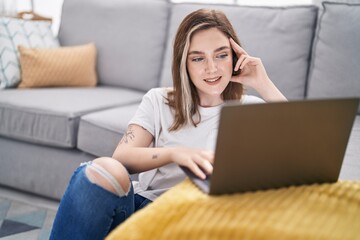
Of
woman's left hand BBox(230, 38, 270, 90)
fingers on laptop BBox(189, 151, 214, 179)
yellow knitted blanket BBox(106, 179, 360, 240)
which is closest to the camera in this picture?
yellow knitted blanket BBox(106, 179, 360, 240)

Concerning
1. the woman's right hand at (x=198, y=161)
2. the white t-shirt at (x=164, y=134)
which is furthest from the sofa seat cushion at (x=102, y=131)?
the woman's right hand at (x=198, y=161)

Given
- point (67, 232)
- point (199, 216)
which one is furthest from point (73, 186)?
point (199, 216)

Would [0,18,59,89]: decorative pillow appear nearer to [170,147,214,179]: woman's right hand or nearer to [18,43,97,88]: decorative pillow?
[18,43,97,88]: decorative pillow

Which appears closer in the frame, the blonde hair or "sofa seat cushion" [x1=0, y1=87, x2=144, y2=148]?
the blonde hair

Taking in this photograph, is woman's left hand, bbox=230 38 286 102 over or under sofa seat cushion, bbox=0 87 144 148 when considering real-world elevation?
over

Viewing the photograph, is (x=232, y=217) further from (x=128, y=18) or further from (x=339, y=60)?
(x=128, y=18)

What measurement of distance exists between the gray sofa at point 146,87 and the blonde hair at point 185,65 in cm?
49

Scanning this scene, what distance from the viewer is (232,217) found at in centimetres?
72

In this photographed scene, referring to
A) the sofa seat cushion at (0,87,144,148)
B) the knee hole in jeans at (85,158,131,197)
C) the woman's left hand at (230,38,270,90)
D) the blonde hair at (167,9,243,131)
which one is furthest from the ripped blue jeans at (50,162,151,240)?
the sofa seat cushion at (0,87,144,148)

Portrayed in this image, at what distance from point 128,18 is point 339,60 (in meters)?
1.18

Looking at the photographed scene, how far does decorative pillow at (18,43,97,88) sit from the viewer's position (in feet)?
7.66

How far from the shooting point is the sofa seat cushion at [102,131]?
1.81 meters

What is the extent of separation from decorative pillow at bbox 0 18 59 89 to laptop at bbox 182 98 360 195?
1765 mm

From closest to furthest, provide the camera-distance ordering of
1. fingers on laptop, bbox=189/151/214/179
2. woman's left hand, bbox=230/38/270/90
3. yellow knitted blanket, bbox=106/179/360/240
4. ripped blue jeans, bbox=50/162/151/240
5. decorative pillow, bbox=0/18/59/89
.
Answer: yellow knitted blanket, bbox=106/179/360/240 < fingers on laptop, bbox=189/151/214/179 < ripped blue jeans, bbox=50/162/151/240 < woman's left hand, bbox=230/38/270/90 < decorative pillow, bbox=0/18/59/89
